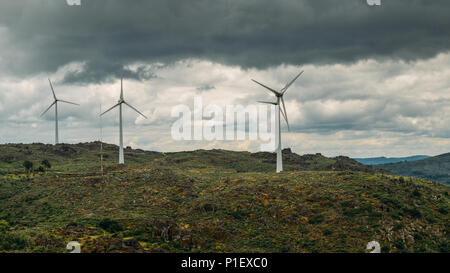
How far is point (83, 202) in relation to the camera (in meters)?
89.9

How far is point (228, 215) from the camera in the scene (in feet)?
244

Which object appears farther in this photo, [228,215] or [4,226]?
[228,215]

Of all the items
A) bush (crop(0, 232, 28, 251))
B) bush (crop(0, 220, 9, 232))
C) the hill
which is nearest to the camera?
bush (crop(0, 232, 28, 251))

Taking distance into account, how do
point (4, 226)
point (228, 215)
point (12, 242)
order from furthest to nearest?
1. point (228, 215)
2. point (4, 226)
3. point (12, 242)

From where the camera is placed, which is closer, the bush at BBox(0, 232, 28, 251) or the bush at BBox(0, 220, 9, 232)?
the bush at BBox(0, 232, 28, 251)

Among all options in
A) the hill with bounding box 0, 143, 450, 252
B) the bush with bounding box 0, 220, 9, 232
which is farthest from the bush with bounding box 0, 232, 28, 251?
the bush with bounding box 0, 220, 9, 232

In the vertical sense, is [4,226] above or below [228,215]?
below

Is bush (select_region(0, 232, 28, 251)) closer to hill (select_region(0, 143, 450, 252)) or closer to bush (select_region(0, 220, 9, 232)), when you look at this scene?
hill (select_region(0, 143, 450, 252))

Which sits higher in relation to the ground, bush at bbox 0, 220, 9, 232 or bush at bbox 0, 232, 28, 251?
bush at bbox 0, 232, 28, 251

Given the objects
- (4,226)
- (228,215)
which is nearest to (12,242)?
(4,226)

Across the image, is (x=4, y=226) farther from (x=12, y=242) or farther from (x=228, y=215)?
(x=228, y=215)

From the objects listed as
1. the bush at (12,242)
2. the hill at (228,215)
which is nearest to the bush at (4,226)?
the hill at (228,215)

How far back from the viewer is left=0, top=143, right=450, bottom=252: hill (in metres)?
59.3

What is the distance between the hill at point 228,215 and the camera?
5928cm
